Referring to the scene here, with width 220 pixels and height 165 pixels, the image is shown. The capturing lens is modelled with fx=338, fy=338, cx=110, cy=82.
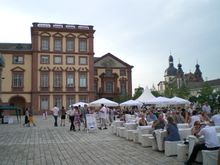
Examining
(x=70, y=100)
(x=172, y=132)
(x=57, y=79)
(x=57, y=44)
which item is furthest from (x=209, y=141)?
(x=57, y=44)

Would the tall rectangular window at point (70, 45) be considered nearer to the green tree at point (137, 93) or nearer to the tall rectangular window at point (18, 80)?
the tall rectangular window at point (18, 80)

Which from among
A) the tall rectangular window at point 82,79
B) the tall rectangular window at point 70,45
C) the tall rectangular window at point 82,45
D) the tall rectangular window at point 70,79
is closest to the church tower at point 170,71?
the tall rectangular window at point 82,79

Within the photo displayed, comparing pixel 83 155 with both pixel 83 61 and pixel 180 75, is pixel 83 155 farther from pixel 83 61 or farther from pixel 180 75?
pixel 180 75

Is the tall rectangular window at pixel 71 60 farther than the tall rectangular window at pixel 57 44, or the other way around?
the tall rectangular window at pixel 71 60

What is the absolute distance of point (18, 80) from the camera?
60281 millimetres

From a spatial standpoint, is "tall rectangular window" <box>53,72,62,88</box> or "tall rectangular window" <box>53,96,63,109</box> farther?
"tall rectangular window" <box>53,72,62,88</box>

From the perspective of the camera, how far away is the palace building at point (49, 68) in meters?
59.8

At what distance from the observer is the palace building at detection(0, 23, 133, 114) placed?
5984 centimetres

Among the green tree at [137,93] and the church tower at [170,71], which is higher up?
the church tower at [170,71]

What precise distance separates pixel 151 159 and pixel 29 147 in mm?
5497

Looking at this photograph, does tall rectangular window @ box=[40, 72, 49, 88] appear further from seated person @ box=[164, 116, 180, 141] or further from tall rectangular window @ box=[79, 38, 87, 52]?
seated person @ box=[164, 116, 180, 141]

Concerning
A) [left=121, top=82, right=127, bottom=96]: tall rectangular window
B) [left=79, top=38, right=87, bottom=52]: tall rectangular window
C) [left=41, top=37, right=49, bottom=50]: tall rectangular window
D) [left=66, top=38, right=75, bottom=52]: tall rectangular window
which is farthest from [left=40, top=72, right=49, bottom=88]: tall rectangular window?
[left=121, top=82, right=127, bottom=96]: tall rectangular window

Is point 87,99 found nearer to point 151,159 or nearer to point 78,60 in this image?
point 78,60

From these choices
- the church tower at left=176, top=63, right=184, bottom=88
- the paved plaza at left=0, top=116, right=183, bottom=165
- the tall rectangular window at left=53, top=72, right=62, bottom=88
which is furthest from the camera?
the church tower at left=176, top=63, right=184, bottom=88
